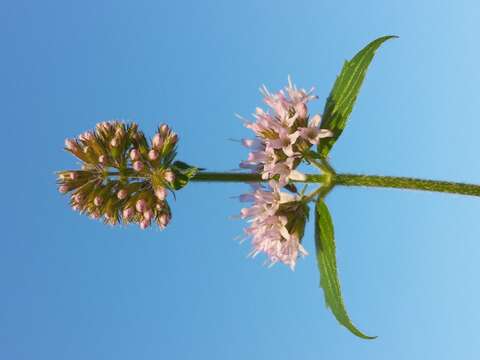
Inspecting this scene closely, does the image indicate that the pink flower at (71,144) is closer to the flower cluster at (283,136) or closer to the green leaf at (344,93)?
the flower cluster at (283,136)

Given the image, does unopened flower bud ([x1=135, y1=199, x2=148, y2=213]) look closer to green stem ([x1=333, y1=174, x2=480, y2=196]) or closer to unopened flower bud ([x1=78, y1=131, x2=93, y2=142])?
unopened flower bud ([x1=78, y1=131, x2=93, y2=142])

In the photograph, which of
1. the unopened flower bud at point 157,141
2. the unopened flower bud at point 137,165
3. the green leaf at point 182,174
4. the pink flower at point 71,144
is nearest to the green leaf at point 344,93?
the green leaf at point 182,174

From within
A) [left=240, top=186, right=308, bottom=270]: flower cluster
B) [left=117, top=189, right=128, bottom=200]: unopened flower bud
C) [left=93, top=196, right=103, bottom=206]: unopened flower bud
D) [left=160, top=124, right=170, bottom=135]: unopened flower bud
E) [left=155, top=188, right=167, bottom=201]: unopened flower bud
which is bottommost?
[left=240, top=186, right=308, bottom=270]: flower cluster

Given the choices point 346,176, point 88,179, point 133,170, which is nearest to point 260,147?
point 346,176

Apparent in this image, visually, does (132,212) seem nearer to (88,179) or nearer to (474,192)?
(88,179)

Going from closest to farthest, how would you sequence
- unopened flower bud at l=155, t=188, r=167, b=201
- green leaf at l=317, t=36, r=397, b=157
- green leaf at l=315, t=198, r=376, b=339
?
green leaf at l=315, t=198, r=376, b=339, green leaf at l=317, t=36, r=397, b=157, unopened flower bud at l=155, t=188, r=167, b=201

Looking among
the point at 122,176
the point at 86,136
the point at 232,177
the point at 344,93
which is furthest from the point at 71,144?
the point at 344,93

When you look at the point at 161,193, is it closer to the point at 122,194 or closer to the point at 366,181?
the point at 122,194

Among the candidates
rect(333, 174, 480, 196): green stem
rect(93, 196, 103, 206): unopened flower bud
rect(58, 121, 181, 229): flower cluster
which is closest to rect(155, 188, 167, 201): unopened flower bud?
rect(58, 121, 181, 229): flower cluster
